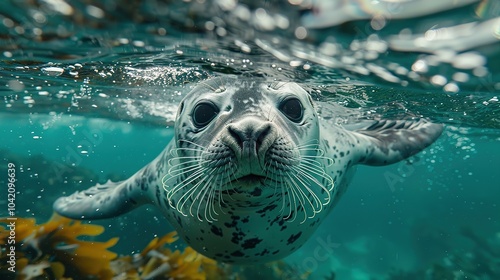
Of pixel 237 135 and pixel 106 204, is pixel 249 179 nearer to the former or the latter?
pixel 237 135

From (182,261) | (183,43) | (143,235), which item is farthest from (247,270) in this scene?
(183,43)

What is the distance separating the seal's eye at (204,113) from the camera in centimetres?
300

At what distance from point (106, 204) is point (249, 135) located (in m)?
3.03

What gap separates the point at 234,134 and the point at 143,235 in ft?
25.7

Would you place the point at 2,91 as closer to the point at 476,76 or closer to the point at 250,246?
the point at 250,246

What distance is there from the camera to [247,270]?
24.6 ft

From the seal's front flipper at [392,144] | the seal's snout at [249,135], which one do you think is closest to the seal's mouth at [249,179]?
the seal's snout at [249,135]

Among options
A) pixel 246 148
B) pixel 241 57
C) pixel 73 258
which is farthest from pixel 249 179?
pixel 73 258

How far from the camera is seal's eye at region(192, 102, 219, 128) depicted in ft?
9.84

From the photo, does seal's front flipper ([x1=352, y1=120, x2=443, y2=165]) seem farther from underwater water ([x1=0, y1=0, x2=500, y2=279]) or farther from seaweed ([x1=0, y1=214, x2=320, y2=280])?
seaweed ([x1=0, y1=214, x2=320, y2=280])

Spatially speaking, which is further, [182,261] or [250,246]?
[182,261]

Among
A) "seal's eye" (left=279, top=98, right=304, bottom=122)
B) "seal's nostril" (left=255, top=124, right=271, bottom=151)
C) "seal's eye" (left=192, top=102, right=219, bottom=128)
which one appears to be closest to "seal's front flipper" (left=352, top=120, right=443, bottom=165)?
"seal's eye" (left=279, top=98, right=304, bottom=122)

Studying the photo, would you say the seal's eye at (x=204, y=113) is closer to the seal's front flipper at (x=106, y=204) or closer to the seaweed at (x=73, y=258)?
the seal's front flipper at (x=106, y=204)

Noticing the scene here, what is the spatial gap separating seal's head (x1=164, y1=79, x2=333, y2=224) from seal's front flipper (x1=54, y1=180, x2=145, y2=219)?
3.33ft
